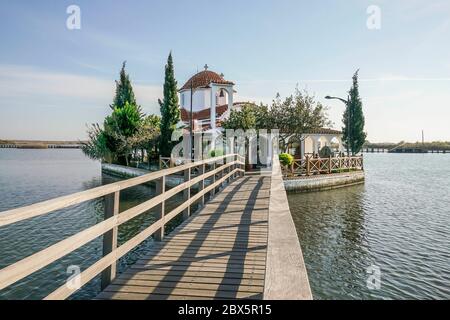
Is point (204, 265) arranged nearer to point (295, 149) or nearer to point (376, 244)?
point (376, 244)

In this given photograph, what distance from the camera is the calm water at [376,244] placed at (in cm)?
758

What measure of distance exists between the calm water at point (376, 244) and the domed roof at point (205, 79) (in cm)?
2018

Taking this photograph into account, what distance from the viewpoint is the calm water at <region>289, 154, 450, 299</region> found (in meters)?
7.58

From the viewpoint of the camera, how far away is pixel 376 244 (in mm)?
10836

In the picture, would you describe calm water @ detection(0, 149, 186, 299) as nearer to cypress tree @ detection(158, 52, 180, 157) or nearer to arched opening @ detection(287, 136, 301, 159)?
cypress tree @ detection(158, 52, 180, 157)

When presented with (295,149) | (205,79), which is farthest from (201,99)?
(295,149)

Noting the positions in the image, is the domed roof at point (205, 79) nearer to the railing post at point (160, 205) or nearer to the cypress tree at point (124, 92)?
the cypress tree at point (124, 92)

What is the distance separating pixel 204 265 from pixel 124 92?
41.0 m

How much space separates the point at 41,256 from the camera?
8.18 feet

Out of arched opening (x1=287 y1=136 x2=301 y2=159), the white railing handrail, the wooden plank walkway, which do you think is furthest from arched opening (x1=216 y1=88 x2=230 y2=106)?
the white railing handrail

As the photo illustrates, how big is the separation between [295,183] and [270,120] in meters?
8.06

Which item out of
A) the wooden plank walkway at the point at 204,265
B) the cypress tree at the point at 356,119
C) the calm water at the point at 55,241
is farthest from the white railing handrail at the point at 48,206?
the cypress tree at the point at 356,119

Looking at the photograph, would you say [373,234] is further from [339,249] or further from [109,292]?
[109,292]
